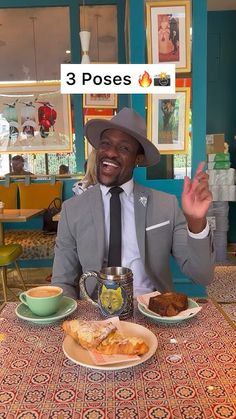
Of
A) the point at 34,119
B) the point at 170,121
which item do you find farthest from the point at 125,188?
the point at 34,119

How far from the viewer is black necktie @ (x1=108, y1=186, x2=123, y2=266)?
1515 mm

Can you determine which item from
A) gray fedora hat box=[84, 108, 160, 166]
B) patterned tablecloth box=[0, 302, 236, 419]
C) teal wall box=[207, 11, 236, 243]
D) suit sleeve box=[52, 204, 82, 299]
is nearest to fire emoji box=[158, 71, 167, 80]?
gray fedora hat box=[84, 108, 160, 166]

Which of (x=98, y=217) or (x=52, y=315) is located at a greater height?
(x=98, y=217)

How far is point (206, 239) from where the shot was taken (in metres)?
1.21

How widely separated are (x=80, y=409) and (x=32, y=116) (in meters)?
4.62

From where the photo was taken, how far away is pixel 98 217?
1.56 meters

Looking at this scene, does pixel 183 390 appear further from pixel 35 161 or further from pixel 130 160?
pixel 35 161

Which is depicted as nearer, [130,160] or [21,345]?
[21,345]

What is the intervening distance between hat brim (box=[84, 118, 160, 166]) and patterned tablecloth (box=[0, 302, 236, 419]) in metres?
0.86

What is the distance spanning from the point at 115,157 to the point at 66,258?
1.52 feet

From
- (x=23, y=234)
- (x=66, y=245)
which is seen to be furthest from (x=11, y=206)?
(x=66, y=245)

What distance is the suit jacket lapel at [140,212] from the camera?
60.3 inches

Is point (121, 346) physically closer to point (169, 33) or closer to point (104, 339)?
point (104, 339)

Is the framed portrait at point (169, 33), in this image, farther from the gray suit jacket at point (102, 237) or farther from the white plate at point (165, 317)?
the white plate at point (165, 317)
